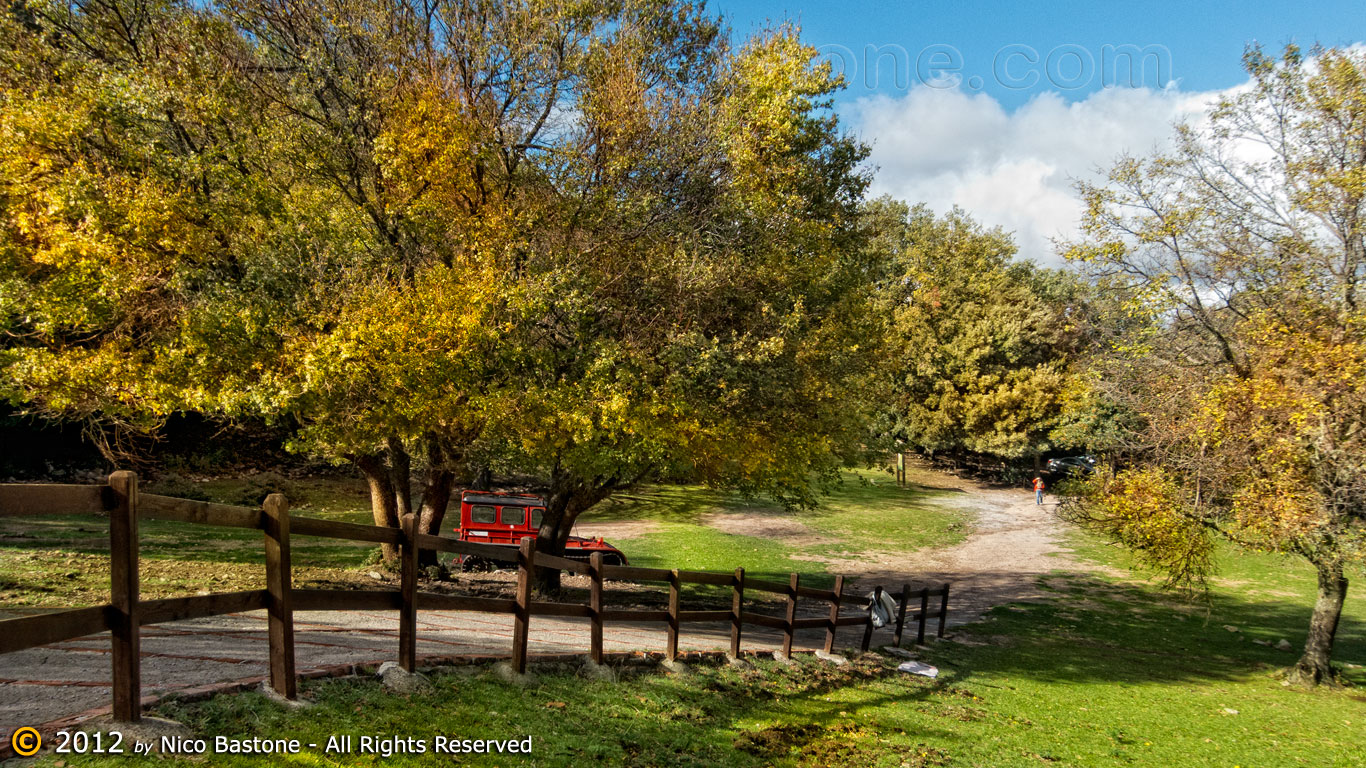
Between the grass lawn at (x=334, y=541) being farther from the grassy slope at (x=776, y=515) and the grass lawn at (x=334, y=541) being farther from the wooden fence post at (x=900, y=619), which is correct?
the wooden fence post at (x=900, y=619)

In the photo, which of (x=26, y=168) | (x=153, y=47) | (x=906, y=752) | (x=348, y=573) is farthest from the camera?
(x=348, y=573)

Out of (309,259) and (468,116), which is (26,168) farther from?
(468,116)

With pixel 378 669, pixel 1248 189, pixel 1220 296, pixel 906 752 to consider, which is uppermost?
pixel 1248 189

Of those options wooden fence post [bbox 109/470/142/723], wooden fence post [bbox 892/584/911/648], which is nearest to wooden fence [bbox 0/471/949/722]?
wooden fence post [bbox 109/470/142/723]

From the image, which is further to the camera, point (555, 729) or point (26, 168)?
point (26, 168)

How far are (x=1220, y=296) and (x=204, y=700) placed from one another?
18704 millimetres

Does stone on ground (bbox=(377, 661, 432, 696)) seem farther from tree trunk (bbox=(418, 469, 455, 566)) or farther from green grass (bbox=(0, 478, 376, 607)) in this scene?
tree trunk (bbox=(418, 469, 455, 566))

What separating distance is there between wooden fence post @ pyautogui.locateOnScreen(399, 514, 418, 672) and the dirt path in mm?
17020

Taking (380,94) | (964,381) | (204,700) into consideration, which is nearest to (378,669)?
(204,700)

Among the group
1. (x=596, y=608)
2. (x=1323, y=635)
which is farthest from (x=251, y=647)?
(x=1323, y=635)

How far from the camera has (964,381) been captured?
175ft

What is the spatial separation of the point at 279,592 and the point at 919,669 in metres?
10.9

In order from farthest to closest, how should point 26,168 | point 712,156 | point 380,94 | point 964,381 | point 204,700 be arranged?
point 964,381 → point 712,156 → point 380,94 → point 26,168 → point 204,700

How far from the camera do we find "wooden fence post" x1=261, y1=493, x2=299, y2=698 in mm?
5285
